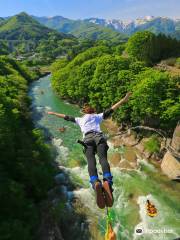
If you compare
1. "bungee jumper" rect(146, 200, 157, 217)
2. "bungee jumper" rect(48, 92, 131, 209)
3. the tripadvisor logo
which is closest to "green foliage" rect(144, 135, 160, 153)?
"bungee jumper" rect(146, 200, 157, 217)

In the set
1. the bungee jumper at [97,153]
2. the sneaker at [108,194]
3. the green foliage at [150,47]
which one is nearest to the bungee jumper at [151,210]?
the bungee jumper at [97,153]

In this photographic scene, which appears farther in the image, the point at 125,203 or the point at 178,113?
the point at 178,113

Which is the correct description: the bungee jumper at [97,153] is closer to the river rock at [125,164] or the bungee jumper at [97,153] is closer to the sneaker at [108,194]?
the sneaker at [108,194]

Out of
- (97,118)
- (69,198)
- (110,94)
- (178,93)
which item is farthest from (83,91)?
(97,118)

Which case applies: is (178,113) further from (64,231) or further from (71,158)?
(64,231)

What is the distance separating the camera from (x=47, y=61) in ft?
654

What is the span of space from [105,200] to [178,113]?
36.3m

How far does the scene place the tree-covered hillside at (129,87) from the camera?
48906 mm

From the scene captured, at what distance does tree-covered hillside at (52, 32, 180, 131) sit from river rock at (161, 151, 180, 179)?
6937 millimetres

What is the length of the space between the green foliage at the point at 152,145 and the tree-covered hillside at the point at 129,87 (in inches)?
123

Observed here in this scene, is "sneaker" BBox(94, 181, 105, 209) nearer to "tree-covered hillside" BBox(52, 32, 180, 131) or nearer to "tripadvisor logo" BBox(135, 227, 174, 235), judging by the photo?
"tripadvisor logo" BBox(135, 227, 174, 235)

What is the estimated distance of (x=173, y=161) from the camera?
135 feet

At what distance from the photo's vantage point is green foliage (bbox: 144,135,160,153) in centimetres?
4616

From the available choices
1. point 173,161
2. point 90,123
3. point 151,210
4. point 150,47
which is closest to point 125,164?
point 173,161
